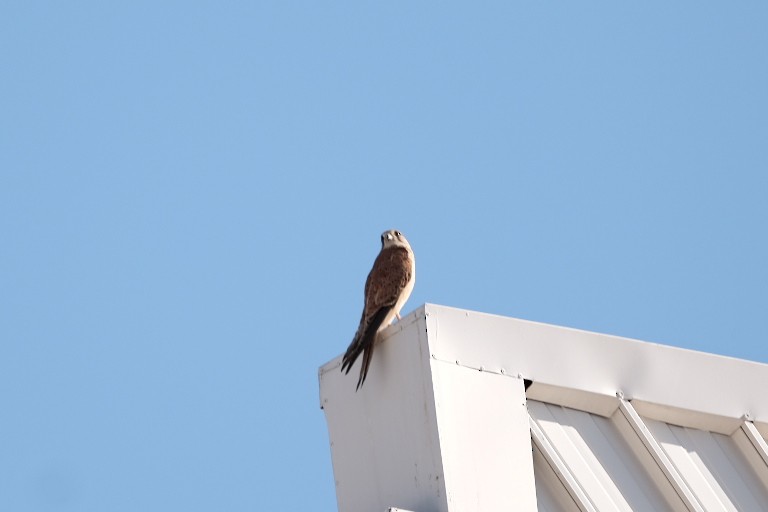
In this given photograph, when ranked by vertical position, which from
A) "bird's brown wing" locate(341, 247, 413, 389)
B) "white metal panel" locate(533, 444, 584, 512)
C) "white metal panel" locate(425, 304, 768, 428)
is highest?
"bird's brown wing" locate(341, 247, 413, 389)

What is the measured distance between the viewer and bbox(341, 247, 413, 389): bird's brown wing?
4902mm

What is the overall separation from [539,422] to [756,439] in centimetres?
94

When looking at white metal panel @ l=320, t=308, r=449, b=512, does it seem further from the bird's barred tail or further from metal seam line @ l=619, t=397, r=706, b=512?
metal seam line @ l=619, t=397, r=706, b=512

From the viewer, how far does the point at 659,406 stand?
5.07 metres

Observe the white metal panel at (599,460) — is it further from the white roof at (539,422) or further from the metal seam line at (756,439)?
the metal seam line at (756,439)

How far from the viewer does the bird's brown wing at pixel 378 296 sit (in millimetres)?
4902

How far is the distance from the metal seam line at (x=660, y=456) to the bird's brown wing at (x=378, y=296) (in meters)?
0.93

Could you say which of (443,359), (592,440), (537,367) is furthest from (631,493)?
(443,359)

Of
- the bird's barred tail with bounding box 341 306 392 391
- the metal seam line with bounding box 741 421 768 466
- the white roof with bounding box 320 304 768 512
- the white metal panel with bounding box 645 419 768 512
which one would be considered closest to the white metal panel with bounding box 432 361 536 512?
the white roof with bounding box 320 304 768 512

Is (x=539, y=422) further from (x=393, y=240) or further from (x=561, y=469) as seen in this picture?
(x=393, y=240)

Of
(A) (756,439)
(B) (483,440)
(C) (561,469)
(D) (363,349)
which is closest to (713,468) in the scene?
(A) (756,439)

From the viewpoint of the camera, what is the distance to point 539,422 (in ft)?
15.9

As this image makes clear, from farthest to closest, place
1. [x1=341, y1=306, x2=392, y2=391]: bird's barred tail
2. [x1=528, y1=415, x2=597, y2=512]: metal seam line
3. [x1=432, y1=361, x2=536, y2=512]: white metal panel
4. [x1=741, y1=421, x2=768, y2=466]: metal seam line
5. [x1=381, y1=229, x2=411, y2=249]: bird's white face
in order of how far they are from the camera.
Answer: [x1=381, y1=229, x2=411, y2=249]: bird's white face
[x1=741, y1=421, x2=768, y2=466]: metal seam line
[x1=341, y1=306, x2=392, y2=391]: bird's barred tail
[x1=528, y1=415, x2=597, y2=512]: metal seam line
[x1=432, y1=361, x2=536, y2=512]: white metal panel

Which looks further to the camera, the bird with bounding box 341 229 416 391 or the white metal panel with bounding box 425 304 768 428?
the bird with bounding box 341 229 416 391
